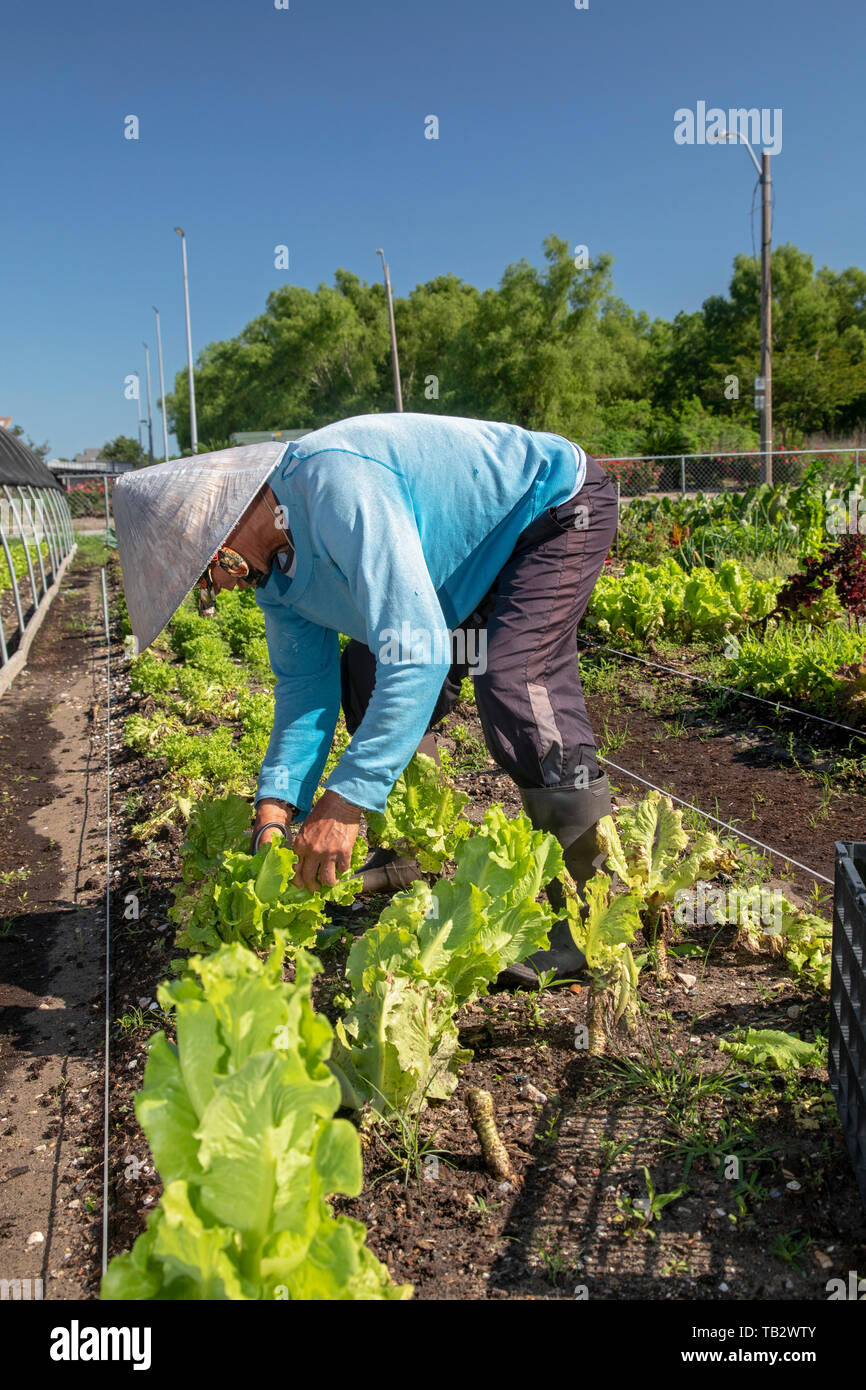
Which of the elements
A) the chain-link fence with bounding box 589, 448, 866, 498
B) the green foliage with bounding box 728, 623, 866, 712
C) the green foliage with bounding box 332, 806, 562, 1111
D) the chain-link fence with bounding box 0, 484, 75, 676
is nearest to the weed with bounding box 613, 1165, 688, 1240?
the green foliage with bounding box 332, 806, 562, 1111

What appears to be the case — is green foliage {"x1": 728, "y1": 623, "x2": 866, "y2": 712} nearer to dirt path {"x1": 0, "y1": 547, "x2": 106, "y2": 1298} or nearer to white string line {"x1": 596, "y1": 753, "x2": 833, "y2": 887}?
white string line {"x1": 596, "y1": 753, "x2": 833, "y2": 887}

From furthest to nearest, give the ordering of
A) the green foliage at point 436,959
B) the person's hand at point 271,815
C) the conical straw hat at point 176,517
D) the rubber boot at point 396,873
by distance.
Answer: the rubber boot at point 396,873, the person's hand at point 271,815, the conical straw hat at point 176,517, the green foliage at point 436,959

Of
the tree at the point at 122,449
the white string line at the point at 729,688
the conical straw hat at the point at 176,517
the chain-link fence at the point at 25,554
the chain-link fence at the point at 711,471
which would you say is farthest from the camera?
the tree at the point at 122,449

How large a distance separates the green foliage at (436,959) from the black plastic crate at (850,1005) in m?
0.67

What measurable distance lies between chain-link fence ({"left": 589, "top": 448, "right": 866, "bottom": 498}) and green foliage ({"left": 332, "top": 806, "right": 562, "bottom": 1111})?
13754mm

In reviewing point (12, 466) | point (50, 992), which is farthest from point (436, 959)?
point (12, 466)

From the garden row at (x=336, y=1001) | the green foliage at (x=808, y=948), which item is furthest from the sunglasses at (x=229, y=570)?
the green foliage at (x=808, y=948)

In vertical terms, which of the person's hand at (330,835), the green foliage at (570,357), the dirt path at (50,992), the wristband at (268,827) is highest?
the green foliage at (570,357)

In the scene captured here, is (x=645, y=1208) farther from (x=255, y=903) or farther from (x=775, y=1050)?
(x=255, y=903)

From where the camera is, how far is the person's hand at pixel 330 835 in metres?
2.22

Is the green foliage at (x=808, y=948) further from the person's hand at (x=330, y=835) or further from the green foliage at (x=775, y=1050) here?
the person's hand at (x=330, y=835)

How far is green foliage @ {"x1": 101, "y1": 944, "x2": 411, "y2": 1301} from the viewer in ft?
4.15

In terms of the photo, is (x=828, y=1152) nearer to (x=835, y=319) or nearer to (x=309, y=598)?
(x=309, y=598)
